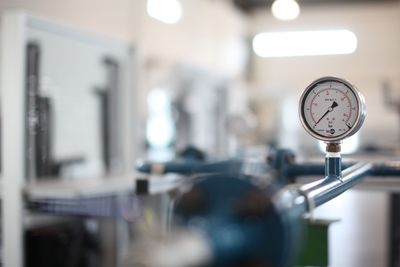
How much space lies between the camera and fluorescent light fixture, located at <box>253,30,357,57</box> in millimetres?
9906

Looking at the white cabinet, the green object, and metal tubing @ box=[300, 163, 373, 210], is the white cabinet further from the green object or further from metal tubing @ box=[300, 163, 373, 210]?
metal tubing @ box=[300, 163, 373, 210]

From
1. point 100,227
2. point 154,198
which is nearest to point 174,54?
point 100,227

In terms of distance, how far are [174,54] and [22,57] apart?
150 inches

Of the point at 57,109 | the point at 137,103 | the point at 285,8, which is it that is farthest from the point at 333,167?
the point at 285,8

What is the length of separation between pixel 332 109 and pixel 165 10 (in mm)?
5592

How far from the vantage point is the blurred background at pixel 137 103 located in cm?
306

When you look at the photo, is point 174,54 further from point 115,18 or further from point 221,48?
point 221,48

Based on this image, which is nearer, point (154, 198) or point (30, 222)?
point (154, 198)

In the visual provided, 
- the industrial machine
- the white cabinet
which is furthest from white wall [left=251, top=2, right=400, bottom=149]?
the industrial machine

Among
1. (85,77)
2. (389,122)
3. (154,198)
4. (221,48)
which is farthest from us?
(389,122)

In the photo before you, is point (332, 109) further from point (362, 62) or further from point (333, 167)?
point (362, 62)

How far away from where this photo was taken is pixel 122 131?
4.38 meters

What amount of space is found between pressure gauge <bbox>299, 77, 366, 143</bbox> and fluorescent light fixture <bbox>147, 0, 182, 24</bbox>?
511 centimetres

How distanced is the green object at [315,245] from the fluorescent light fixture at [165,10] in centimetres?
502
